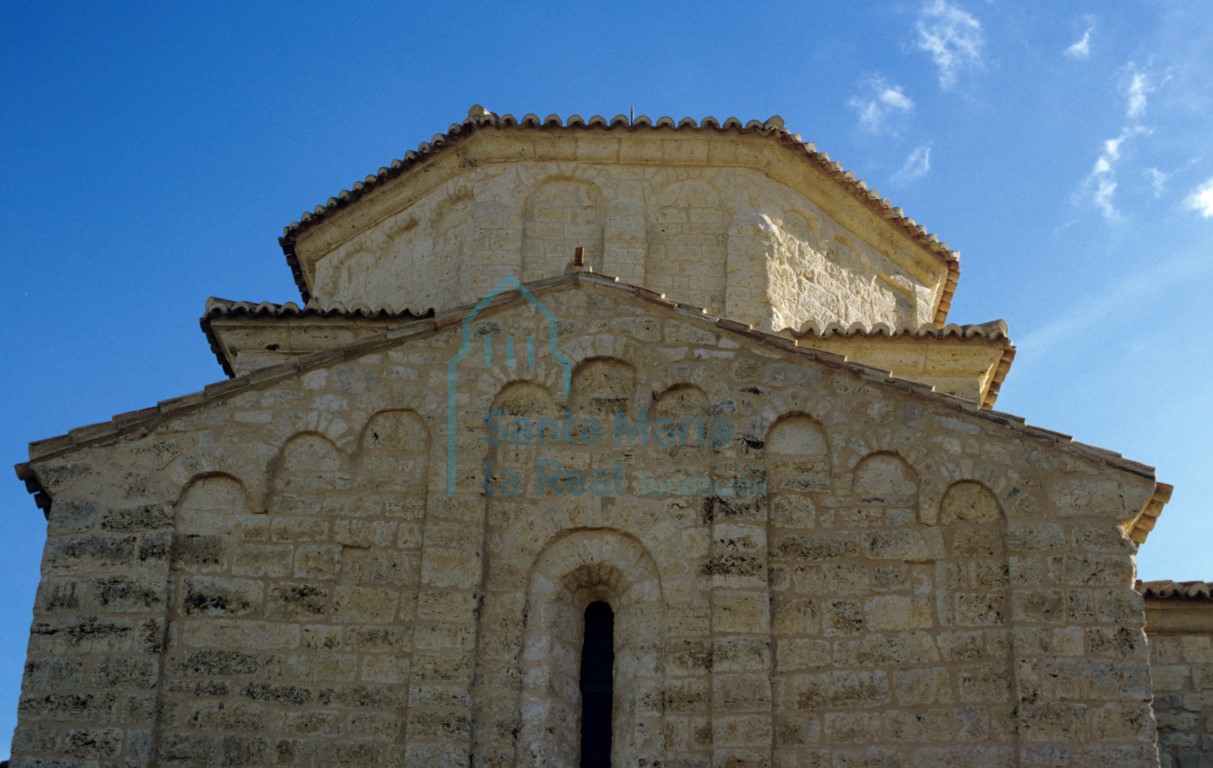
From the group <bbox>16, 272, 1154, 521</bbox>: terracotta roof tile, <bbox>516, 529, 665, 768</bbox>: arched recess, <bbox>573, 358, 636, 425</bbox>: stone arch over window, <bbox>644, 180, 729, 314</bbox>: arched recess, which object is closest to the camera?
<bbox>516, 529, 665, 768</bbox>: arched recess

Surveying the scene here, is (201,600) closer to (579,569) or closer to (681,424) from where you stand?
(579,569)

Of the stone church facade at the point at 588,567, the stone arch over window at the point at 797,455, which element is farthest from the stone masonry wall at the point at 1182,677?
the stone arch over window at the point at 797,455

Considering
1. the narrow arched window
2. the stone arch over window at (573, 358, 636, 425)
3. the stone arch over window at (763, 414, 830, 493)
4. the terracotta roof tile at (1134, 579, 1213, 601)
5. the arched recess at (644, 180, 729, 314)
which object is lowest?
the narrow arched window

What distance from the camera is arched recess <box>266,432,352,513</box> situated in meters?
8.73

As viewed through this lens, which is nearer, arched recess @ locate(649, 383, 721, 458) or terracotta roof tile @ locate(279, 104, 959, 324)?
arched recess @ locate(649, 383, 721, 458)

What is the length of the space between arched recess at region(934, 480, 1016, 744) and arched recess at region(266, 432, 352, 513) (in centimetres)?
361

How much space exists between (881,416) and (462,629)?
2.82 metres

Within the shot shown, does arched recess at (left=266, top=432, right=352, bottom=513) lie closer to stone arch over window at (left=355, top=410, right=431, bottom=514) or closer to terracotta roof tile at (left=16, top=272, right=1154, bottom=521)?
stone arch over window at (left=355, top=410, right=431, bottom=514)

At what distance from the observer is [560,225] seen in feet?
40.8

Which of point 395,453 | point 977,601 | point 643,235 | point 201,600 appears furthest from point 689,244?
point 201,600

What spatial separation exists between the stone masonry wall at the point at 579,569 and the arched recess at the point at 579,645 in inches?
0.7

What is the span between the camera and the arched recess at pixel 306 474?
8.73 meters

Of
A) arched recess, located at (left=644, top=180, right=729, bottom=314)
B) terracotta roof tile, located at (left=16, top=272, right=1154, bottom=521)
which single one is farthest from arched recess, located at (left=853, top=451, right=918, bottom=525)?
arched recess, located at (left=644, top=180, right=729, bottom=314)

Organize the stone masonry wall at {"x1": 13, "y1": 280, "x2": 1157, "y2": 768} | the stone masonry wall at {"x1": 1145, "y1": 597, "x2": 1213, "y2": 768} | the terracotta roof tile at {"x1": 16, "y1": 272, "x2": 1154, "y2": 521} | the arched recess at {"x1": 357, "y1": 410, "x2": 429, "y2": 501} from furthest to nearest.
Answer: the stone masonry wall at {"x1": 1145, "y1": 597, "x2": 1213, "y2": 768}, the arched recess at {"x1": 357, "y1": 410, "x2": 429, "y2": 501}, the terracotta roof tile at {"x1": 16, "y1": 272, "x2": 1154, "y2": 521}, the stone masonry wall at {"x1": 13, "y1": 280, "x2": 1157, "y2": 768}
